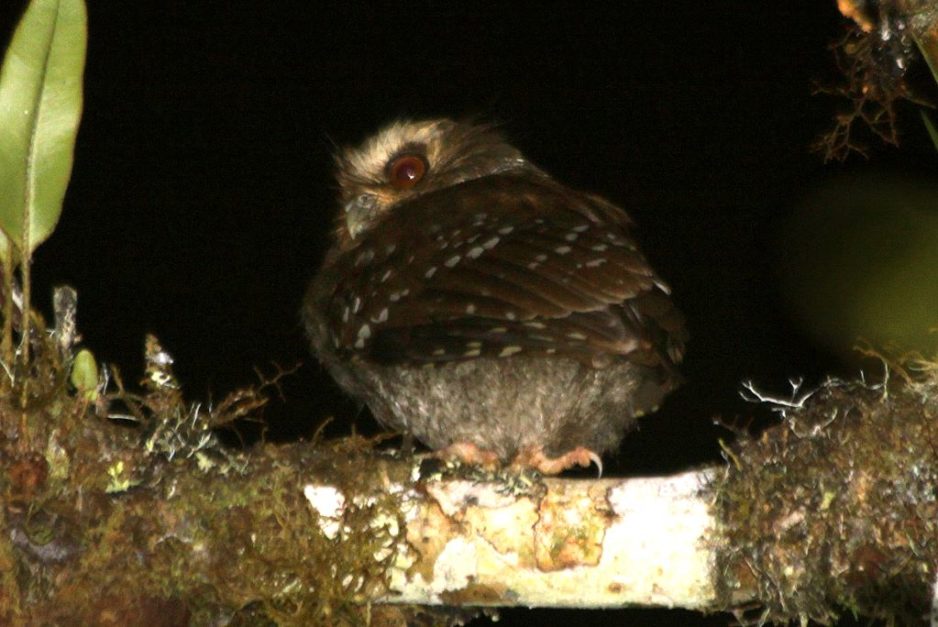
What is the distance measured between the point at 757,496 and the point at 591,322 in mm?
611

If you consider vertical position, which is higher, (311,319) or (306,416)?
(311,319)

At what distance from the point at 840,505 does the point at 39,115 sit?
1.55 meters

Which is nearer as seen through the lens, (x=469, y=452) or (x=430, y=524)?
(x=430, y=524)

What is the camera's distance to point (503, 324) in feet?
8.21

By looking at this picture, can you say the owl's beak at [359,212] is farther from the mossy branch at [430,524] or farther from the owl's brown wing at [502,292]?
the mossy branch at [430,524]

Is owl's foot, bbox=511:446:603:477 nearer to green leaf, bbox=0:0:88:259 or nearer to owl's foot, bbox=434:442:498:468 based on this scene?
owl's foot, bbox=434:442:498:468

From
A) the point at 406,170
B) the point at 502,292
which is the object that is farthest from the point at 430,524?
the point at 406,170

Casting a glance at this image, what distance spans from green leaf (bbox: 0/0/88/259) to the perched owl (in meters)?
0.74

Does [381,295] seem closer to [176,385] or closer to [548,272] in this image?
[548,272]

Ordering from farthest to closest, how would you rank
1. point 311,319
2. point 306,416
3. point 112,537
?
1. point 306,416
2. point 311,319
3. point 112,537

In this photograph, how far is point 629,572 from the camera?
6.95 feet

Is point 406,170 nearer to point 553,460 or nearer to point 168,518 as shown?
point 553,460

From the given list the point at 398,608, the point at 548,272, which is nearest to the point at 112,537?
the point at 398,608

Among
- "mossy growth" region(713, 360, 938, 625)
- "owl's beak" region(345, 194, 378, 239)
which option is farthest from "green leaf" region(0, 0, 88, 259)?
"owl's beak" region(345, 194, 378, 239)
